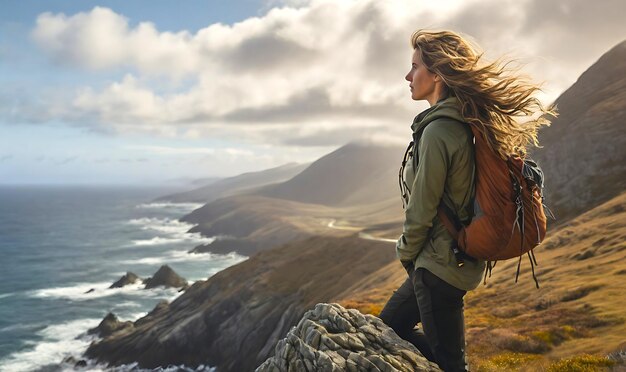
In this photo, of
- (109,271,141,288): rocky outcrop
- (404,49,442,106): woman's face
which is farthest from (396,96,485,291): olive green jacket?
(109,271,141,288): rocky outcrop

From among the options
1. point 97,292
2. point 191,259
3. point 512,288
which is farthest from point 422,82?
point 191,259

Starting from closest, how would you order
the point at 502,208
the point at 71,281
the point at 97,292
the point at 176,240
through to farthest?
1. the point at 502,208
2. the point at 97,292
3. the point at 71,281
4. the point at 176,240

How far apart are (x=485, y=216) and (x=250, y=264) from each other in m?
68.3

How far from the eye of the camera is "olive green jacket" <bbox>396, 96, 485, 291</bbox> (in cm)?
501

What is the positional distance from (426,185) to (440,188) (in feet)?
0.54

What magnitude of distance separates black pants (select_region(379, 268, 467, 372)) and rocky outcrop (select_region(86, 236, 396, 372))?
42.3 meters

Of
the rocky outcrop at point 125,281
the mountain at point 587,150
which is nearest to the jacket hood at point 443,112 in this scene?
the mountain at point 587,150

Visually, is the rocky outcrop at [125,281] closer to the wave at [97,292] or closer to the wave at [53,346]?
the wave at [97,292]

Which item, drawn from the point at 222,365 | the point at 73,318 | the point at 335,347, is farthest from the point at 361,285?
the point at 335,347

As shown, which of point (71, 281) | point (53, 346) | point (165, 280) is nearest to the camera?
point (53, 346)

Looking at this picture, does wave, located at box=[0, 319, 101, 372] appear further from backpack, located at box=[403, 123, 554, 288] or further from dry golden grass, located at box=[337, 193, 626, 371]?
backpack, located at box=[403, 123, 554, 288]

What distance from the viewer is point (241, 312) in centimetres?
5719

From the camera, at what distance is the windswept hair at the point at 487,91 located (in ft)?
16.6

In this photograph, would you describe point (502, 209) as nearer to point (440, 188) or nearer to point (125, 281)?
point (440, 188)
